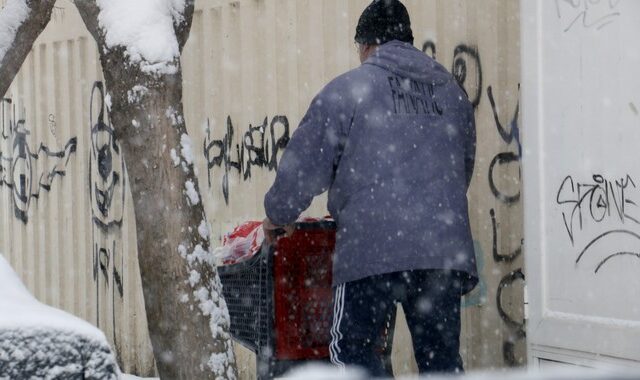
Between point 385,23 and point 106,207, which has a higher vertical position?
point 385,23

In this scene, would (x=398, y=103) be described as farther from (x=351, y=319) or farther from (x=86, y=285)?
(x=86, y=285)

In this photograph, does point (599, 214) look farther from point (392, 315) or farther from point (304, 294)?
point (304, 294)

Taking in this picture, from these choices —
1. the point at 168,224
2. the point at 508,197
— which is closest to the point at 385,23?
the point at 168,224

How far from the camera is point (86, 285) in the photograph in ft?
29.1

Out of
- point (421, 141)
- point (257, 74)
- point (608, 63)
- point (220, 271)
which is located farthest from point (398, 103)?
point (257, 74)

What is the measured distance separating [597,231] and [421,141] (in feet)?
2.31

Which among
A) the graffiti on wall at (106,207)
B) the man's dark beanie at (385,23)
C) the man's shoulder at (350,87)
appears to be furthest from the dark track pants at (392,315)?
the graffiti on wall at (106,207)

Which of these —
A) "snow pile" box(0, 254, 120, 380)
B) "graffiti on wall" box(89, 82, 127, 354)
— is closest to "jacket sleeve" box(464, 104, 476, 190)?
"snow pile" box(0, 254, 120, 380)

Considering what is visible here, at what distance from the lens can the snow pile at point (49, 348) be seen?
3.02 meters

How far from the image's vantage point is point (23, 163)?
977 cm

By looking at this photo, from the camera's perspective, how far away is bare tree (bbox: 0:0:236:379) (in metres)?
4.35

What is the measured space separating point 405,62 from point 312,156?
0.49 m

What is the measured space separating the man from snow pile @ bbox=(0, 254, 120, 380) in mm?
1046

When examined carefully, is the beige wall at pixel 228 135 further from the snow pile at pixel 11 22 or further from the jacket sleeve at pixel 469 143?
the snow pile at pixel 11 22
